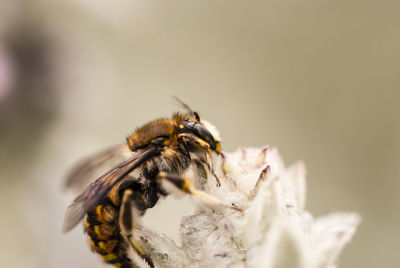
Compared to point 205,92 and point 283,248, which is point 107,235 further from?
point 205,92

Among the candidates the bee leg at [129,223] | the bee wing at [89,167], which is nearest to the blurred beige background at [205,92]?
the bee wing at [89,167]

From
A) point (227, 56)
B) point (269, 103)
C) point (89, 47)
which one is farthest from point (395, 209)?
point (89, 47)

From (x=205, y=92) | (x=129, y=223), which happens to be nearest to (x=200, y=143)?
(x=129, y=223)

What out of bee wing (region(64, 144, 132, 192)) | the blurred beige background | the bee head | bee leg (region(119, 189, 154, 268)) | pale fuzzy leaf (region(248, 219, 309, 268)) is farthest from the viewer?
the blurred beige background

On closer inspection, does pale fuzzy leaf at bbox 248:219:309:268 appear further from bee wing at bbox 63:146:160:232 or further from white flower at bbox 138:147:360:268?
bee wing at bbox 63:146:160:232

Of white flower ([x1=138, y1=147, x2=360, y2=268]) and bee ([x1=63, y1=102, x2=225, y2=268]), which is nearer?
white flower ([x1=138, y1=147, x2=360, y2=268])

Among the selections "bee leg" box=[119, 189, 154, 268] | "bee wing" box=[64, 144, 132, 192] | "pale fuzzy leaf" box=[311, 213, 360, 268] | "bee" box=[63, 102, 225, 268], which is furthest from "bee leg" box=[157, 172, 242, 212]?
"bee wing" box=[64, 144, 132, 192]

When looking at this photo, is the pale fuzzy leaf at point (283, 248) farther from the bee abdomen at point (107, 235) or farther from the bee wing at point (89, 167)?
the bee wing at point (89, 167)
